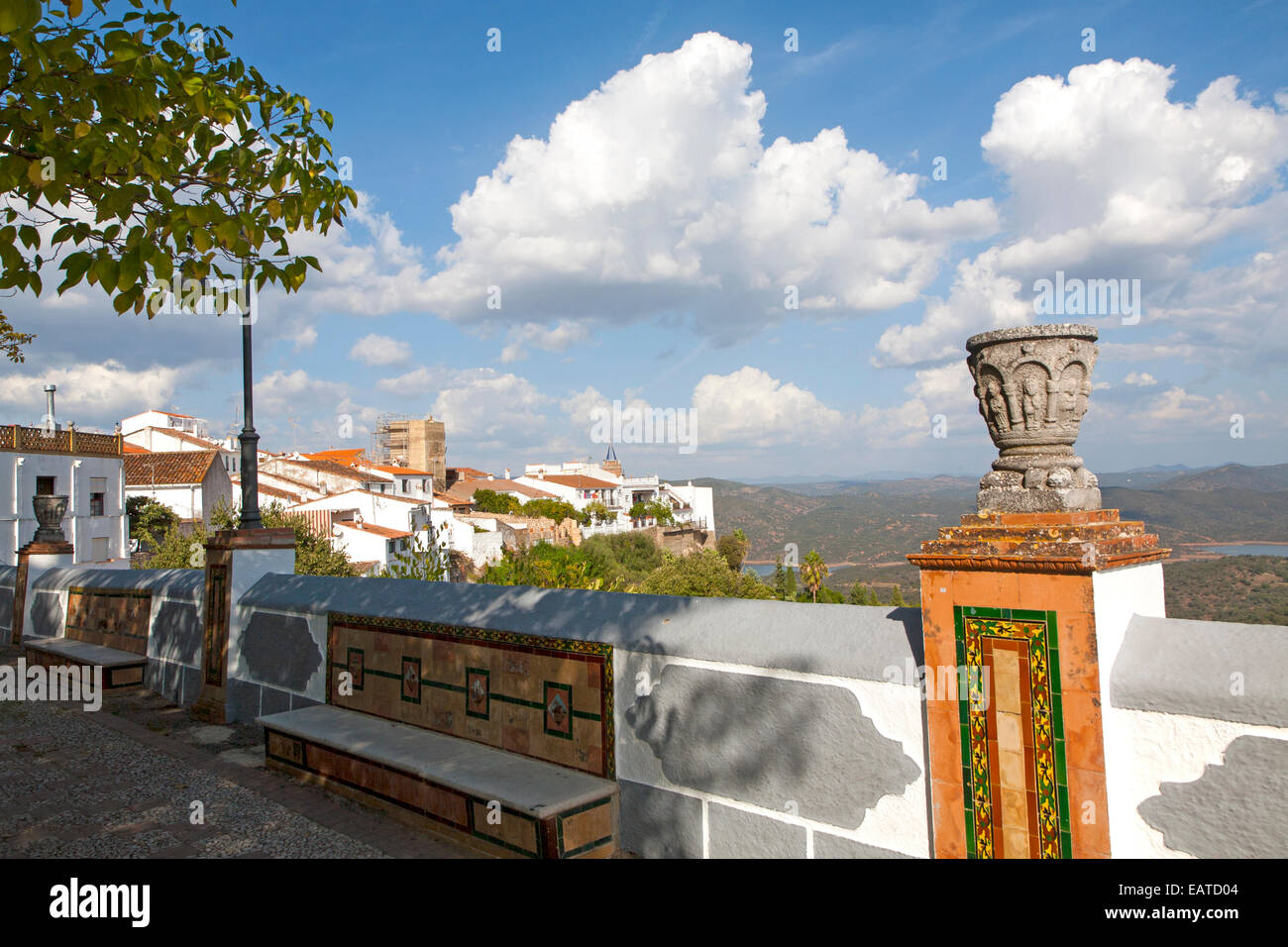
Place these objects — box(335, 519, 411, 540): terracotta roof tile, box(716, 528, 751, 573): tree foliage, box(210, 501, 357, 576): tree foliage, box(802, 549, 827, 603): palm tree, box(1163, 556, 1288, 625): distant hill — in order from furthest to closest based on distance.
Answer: box(716, 528, 751, 573): tree foliage
box(802, 549, 827, 603): palm tree
box(335, 519, 411, 540): terracotta roof tile
box(210, 501, 357, 576): tree foliage
box(1163, 556, 1288, 625): distant hill

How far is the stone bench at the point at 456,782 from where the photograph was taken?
4043mm

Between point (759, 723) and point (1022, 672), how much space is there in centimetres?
118

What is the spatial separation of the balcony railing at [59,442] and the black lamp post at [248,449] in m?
30.8

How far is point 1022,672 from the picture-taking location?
9.63ft

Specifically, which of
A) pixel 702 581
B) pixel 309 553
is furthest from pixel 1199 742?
pixel 702 581

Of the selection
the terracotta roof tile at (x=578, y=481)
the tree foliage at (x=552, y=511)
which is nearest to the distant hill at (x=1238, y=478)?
the tree foliage at (x=552, y=511)

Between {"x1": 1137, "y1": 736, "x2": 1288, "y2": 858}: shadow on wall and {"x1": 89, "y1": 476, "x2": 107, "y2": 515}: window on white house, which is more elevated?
{"x1": 89, "y1": 476, "x2": 107, "y2": 515}: window on white house

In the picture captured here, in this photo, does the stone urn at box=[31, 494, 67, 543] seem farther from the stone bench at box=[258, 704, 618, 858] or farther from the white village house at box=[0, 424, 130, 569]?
the white village house at box=[0, 424, 130, 569]

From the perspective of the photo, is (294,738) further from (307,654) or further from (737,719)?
(737,719)

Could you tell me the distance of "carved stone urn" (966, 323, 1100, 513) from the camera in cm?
304

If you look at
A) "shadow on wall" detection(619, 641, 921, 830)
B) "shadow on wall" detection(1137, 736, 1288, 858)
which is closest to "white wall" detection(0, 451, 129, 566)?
"shadow on wall" detection(619, 641, 921, 830)

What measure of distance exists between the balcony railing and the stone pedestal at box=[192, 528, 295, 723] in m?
30.8

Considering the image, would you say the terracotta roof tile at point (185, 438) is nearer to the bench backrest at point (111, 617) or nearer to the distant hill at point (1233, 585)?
the bench backrest at point (111, 617)
